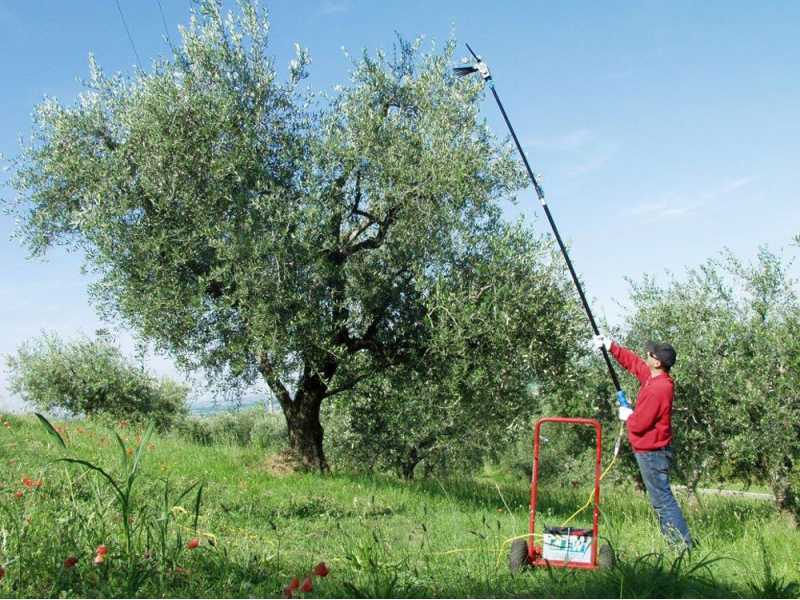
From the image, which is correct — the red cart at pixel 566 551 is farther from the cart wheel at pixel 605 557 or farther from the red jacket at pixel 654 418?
the red jacket at pixel 654 418

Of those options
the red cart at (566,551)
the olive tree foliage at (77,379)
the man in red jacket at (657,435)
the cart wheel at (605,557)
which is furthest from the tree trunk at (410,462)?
the cart wheel at (605,557)

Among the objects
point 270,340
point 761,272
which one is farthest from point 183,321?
point 761,272

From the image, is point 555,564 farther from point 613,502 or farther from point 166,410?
point 166,410

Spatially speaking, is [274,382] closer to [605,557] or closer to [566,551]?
[566,551]

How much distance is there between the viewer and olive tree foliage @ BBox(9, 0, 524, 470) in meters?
Answer: 12.8

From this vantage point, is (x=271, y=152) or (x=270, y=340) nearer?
(x=270, y=340)

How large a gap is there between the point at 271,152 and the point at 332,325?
11.5 feet

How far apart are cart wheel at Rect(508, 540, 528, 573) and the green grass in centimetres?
10

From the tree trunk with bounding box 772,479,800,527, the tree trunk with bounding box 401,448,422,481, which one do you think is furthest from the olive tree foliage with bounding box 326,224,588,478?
the tree trunk with bounding box 401,448,422,481

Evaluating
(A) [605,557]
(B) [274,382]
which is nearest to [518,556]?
(A) [605,557]

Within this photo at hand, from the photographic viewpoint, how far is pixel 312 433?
53.0 feet

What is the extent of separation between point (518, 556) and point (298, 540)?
10.4 feet

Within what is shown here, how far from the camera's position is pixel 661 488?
8531 millimetres

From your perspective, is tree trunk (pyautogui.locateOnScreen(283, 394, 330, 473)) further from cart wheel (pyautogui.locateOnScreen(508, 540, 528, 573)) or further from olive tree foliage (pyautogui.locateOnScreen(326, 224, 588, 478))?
cart wheel (pyautogui.locateOnScreen(508, 540, 528, 573))
